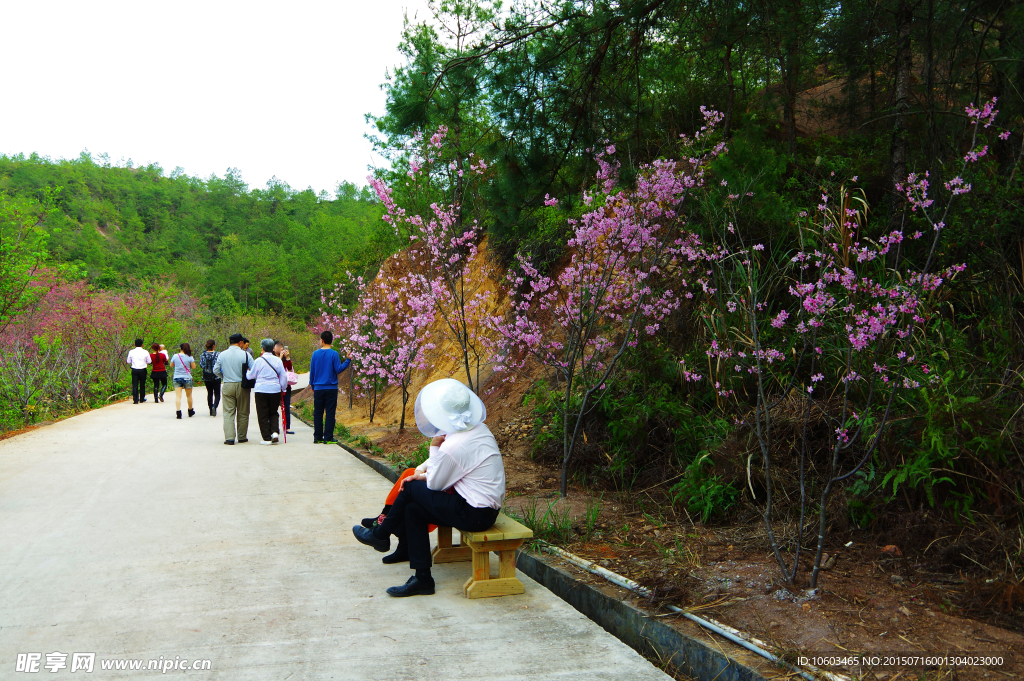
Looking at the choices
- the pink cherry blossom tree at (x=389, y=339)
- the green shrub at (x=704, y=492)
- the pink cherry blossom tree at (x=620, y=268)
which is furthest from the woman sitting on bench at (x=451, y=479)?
the pink cherry blossom tree at (x=389, y=339)

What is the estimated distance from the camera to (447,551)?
17.4 ft

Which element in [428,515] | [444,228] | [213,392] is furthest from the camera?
[213,392]

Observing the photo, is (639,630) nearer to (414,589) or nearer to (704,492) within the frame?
(414,589)

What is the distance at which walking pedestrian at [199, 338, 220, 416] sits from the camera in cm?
1672

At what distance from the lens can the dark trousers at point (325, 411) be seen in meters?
12.6

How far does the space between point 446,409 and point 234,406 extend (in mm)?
9328

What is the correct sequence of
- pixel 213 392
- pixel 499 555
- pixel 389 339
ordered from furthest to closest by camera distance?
pixel 213 392, pixel 389 339, pixel 499 555

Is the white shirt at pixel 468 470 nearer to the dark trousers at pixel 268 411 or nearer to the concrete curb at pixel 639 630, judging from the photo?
the concrete curb at pixel 639 630

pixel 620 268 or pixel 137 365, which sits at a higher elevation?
pixel 620 268

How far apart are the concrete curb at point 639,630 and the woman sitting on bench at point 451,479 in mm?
684

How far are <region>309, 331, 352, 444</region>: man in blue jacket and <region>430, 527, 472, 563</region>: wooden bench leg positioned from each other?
693 centimetres

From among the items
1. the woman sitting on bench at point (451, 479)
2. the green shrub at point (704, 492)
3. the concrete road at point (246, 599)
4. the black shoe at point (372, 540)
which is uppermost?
the woman sitting on bench at point (451, 479)

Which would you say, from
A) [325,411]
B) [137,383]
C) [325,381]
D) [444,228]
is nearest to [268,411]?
[325,411]

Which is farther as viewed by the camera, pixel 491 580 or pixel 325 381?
pixel 325 381
